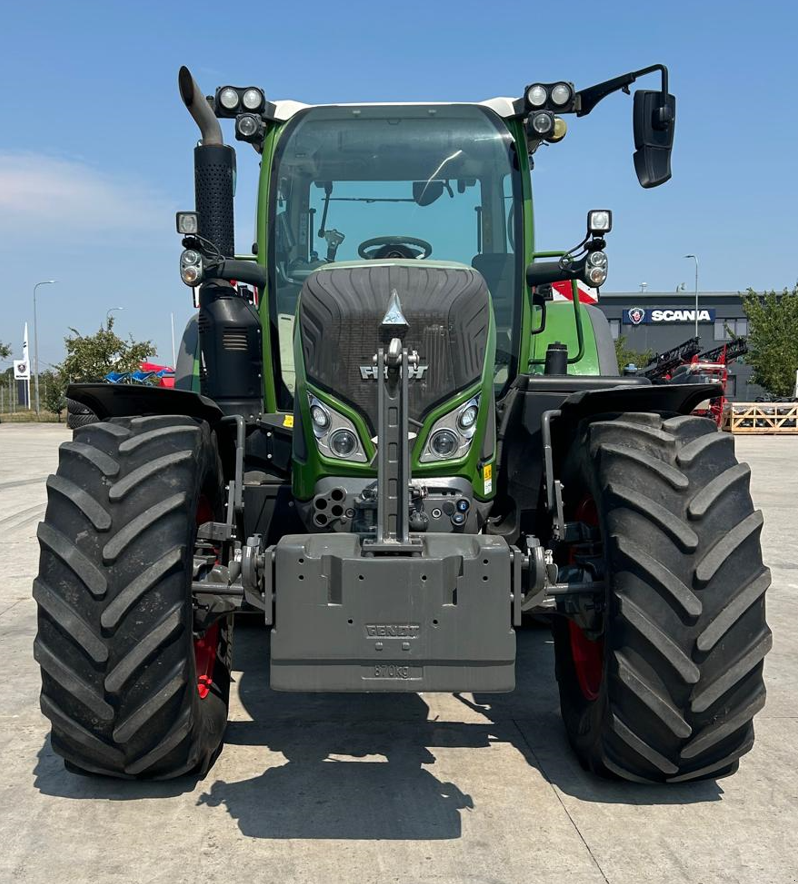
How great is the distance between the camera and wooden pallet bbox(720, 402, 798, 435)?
29906 mm

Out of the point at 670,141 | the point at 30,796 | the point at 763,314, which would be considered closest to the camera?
the point at 30,796

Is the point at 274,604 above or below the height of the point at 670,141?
below

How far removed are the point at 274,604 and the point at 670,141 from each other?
2.93 metres

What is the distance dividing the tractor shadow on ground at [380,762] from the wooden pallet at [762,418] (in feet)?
88.2

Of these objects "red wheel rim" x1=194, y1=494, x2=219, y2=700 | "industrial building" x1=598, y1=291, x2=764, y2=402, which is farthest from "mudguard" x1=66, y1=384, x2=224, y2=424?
"industrial building" x1=598, y1=291, x2=764, y2=402

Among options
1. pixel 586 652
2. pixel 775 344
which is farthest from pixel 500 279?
pixel 775 344

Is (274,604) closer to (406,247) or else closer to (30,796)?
(30,796)

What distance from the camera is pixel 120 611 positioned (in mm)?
3164

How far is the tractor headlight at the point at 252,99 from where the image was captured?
5.02m

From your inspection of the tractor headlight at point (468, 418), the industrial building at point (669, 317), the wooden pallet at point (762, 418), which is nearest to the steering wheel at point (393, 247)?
the tractor headlight at point (468, 418)

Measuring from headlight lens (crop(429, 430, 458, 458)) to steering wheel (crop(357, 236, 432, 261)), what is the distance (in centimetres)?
168

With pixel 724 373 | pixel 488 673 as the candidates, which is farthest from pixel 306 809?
pixel 724 373

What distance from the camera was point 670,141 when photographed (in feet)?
14.7

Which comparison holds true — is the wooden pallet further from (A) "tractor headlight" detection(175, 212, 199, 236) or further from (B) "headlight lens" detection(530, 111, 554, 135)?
(A) "tractor headlight" detection(175, 212, 199, 236)
